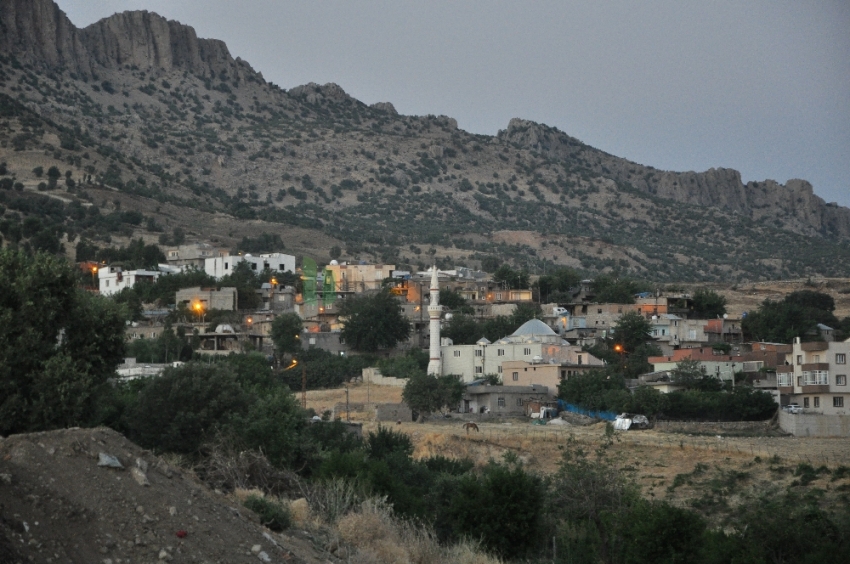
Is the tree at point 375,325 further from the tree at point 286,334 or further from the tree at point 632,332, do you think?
the tree at point 632,332

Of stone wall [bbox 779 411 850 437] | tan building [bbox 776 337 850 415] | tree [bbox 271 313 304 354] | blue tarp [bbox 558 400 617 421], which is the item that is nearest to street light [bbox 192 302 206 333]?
tree [bbox 271 313 304 354]

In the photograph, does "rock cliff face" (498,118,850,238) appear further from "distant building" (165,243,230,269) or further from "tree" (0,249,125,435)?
"tree" (0,249,125,435)

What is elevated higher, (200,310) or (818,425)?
(200,310)

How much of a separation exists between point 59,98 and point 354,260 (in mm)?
52433

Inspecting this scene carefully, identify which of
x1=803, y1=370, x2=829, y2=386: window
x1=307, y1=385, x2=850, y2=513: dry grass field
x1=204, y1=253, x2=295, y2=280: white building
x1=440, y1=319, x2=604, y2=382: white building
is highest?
x1=204, y1=253, x2=295, y2=280: white building

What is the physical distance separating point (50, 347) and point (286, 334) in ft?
105

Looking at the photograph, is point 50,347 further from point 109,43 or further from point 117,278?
point 109,43

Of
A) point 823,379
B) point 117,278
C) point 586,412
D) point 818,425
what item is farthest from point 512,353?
point 117,278

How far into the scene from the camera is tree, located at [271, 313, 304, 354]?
57.5 metres

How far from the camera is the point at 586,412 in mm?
49375

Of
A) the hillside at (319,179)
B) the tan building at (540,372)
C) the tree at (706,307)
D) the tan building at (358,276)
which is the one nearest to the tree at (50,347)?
the tan building at (540,372)

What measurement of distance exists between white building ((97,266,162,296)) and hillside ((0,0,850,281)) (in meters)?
8.60

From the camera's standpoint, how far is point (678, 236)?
12562cm

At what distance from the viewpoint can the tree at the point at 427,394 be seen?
48.2 meters
